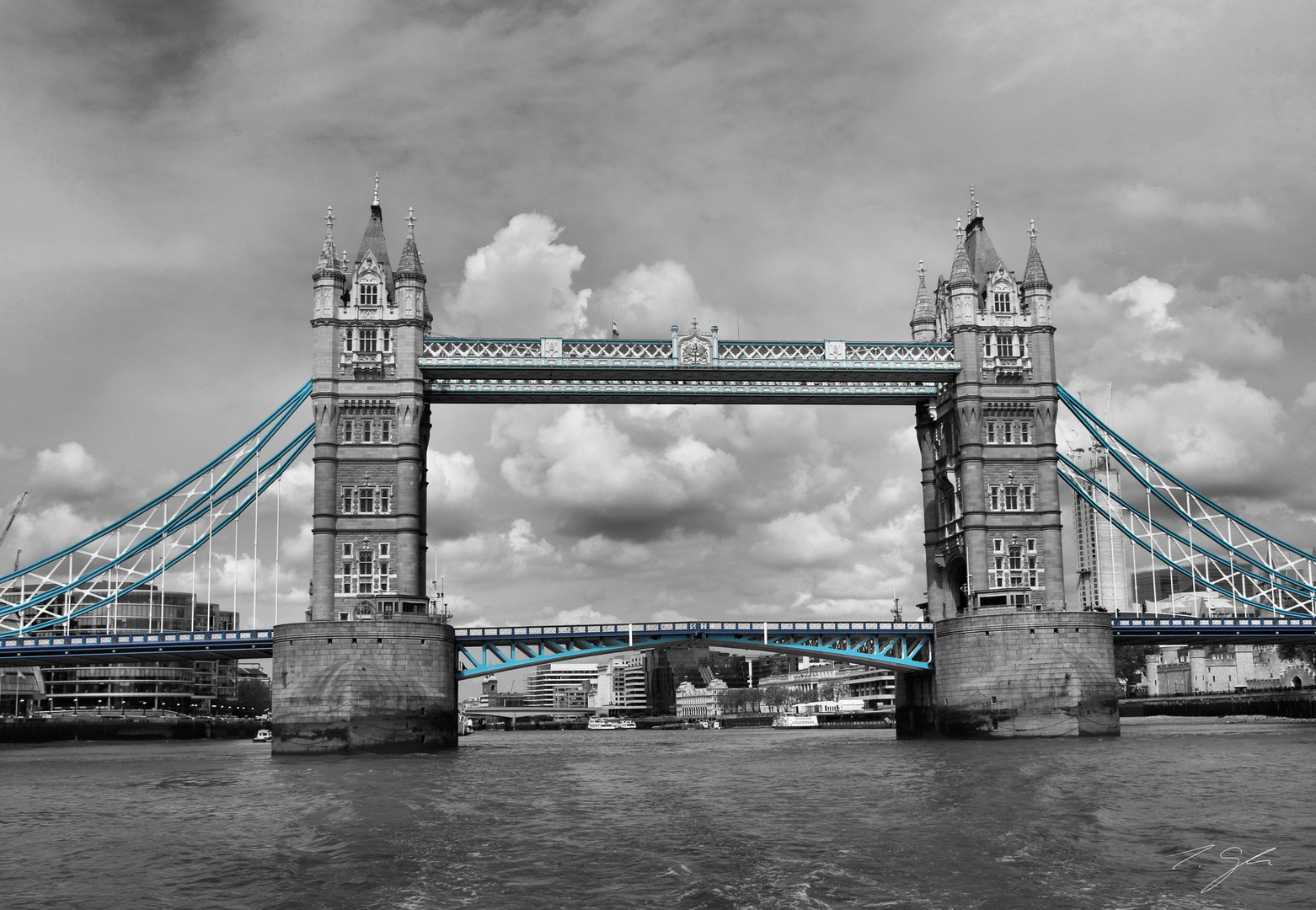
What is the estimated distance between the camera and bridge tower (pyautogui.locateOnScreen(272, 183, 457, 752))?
72.7 meters

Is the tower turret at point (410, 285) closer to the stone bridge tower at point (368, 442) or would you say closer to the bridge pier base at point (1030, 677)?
the stone bridge tower at point (368, 442)

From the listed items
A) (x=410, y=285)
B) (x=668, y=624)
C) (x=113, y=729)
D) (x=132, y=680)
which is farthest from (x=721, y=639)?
(x=132, y=680)

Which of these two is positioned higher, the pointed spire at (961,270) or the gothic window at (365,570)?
the pointed spire at (961,270)

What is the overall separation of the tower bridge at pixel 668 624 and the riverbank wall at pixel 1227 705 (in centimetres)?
4810

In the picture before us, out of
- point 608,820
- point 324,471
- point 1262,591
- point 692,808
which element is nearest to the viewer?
point 608,820

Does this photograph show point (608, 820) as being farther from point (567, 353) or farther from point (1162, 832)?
point (567, 353)

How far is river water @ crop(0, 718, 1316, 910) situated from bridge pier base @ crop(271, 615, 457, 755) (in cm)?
1158

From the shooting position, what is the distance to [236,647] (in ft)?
261

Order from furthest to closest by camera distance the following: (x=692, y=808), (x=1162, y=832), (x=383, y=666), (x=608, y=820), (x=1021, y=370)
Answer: (x=1021, y=370) < (x=383, y=666) < (x=692, y=808) < (x=608, y=820) < (x=1162, y=832)

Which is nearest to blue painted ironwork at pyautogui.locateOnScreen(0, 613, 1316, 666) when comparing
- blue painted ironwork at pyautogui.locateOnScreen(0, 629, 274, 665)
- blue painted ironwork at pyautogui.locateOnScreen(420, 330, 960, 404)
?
blue painted ironwork at pyautogui.locateOnScreen(0, 629, 274, 665)

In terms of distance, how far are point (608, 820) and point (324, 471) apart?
44.5 m

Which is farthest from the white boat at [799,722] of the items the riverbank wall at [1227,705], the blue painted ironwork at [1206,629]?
the blue painted ironwork at [1206,629]

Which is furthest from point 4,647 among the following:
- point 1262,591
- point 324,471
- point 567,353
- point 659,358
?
point 1262,591

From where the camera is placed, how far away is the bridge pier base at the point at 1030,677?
251 feet
